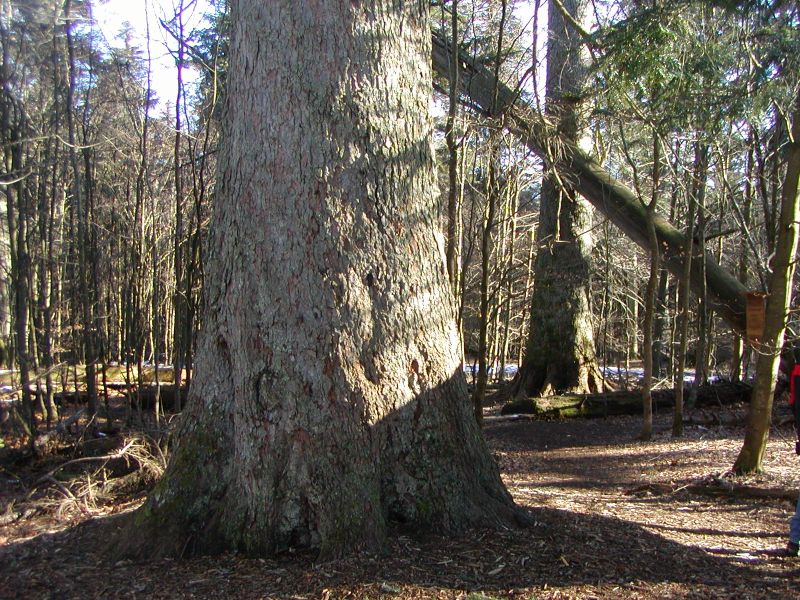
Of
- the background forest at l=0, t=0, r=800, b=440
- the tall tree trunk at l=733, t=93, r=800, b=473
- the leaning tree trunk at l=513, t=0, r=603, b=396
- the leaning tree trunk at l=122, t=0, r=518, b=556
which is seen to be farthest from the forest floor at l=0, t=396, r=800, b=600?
the leaning tree trunk at l=513, t=0, r=603, b=396

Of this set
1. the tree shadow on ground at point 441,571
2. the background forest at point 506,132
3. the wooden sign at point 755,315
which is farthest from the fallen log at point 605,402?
the tree shadow on ground at point 441,571

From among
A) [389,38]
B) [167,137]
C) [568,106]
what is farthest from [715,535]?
[167,137]

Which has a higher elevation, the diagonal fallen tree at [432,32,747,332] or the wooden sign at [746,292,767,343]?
the diagonal fallen tree at [432,32,747,332]

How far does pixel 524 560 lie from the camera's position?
409 centimetres

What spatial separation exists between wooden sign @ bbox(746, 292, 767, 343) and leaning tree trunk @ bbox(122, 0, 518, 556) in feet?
15.4

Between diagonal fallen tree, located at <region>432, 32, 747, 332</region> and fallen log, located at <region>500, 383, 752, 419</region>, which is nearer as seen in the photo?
→ diagonal fallen tree, located at <region>432, 32, 747, 332</region>

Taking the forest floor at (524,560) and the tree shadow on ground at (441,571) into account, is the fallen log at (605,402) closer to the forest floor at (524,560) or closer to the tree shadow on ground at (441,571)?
the forest floor at (524,560)

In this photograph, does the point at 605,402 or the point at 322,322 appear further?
the point at 605,402

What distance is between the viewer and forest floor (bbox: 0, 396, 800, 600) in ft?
12.3

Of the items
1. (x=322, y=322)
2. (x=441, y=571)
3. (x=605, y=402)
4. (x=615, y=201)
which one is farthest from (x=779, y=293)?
(x=605, y=402)

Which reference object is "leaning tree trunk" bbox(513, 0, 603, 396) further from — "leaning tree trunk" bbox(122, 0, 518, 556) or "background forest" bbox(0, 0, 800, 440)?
"leaning tree trunk" bbox(122, 0, 518, 556)

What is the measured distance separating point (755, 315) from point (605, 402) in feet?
14.5

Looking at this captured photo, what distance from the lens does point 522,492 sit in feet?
21.2

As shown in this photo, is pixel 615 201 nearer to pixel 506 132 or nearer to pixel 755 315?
pixel 506 132
